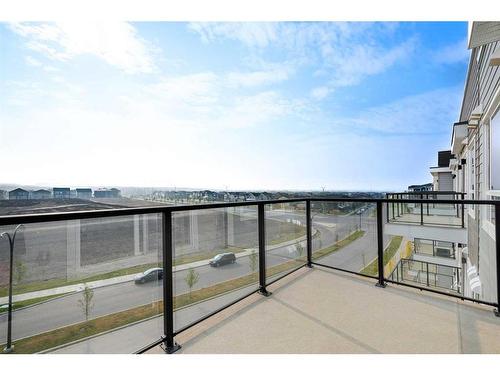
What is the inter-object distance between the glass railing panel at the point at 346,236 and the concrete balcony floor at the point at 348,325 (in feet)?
1.55

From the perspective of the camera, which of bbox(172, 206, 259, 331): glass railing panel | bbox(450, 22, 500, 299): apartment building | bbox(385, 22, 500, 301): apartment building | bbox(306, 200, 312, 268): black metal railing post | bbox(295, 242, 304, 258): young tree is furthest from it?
bbox(306, 200, 312, 268): black metal railing post

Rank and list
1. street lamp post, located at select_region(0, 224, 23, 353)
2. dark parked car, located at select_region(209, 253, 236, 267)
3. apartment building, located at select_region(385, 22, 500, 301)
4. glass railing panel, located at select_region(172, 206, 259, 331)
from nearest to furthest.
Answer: street lamp post, located at select_region(0, 224, 23, 353)
glass railing panel, located at select_region(172, 206, 259, 331)
dark parked car, located at select_region(209, 253, 236, 267)
apartment building, located at select_region(385, 22, 500, 301)

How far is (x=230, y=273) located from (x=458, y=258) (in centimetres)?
518

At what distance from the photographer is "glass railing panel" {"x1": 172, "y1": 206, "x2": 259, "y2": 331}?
6.94ft

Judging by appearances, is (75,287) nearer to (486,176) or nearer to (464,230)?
(464,230)

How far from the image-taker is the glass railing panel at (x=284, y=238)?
→ 312 centimetres

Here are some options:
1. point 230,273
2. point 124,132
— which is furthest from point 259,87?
point 230,273

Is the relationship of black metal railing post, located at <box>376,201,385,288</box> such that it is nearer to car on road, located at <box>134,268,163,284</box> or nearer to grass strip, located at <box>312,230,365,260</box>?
grass strip, located at <box>312,230,365,260</box>

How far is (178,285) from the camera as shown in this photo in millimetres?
2084

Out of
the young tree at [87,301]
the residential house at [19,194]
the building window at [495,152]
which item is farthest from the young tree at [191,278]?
the building window at [495,152]

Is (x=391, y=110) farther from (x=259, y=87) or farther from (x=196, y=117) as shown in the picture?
(x=196, y=117)

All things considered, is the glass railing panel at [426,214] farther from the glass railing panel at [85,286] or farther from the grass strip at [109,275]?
the glass railing panel at [85,286]

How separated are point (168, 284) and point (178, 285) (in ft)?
0.44

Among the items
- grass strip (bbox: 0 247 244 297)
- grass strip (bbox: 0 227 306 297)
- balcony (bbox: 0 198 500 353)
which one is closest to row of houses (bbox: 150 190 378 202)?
balcony (bbox: 0 198 500 353)
